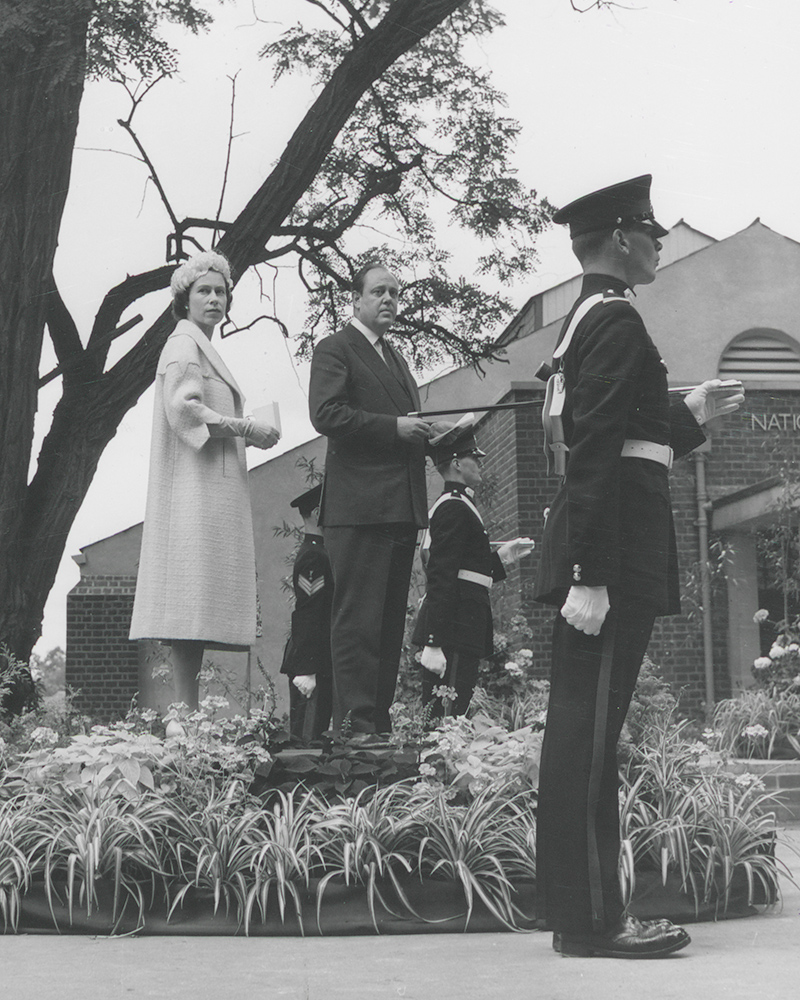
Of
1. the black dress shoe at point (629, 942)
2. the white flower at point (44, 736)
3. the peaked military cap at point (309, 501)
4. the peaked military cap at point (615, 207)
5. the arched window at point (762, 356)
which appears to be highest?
the arched window at point (762, 356)

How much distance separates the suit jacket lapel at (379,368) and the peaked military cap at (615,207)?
165 centimetres

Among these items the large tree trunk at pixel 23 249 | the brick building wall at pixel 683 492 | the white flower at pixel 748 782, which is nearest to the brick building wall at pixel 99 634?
the brick building wall at pixel 683 492

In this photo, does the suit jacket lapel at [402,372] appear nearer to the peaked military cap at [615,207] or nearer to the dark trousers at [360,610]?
the dark trousers at [360,610]

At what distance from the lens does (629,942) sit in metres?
3.16

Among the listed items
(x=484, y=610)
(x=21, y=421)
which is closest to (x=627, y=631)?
(x=484, y=610)

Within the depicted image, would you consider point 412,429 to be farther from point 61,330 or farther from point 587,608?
point 61,330

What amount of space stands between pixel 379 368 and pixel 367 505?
22.9 inches

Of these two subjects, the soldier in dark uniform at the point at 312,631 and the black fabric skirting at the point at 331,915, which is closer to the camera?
the black fabric skirting at the point at 331,915

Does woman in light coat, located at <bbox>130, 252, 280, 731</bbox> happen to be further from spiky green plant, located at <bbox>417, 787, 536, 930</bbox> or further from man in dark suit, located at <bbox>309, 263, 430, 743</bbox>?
spiky green plant, located at <bbox>417, 787, 536, 930</bbox>

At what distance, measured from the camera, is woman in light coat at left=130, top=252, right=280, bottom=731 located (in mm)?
4699

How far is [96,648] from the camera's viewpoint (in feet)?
53.7

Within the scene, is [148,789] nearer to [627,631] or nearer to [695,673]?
[627,631]

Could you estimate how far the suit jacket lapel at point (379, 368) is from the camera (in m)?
5.04

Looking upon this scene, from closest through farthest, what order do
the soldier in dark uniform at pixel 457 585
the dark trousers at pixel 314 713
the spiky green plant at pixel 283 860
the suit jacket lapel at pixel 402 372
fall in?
the spiky green plant at pixel 283 860
the suit jacket lapel at pixel 402 372
the soldier in dark uniform at pixel 457 585
the dark trousers at pixel 314 713
